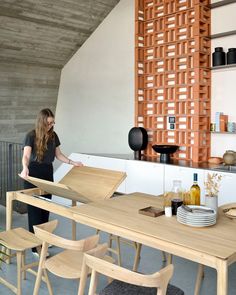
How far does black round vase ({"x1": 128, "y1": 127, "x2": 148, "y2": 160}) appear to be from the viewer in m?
5.70

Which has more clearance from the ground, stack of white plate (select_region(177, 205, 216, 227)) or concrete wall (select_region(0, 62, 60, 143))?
concrete wall (select_region(0, 62, 60, 143))

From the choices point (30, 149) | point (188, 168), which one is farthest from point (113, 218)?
point (188, 168)

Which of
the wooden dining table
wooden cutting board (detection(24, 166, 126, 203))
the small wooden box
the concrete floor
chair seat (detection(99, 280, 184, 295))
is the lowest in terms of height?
the concrete floor

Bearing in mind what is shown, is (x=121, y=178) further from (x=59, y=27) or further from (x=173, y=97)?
(x=59, y=27)

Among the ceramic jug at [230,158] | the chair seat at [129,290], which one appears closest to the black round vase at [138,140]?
the ceramic jug at [230,158]

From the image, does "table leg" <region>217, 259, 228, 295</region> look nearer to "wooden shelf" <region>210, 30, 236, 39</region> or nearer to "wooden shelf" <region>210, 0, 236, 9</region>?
"wooden shelf" <region>210, 30, 236, 39</region>

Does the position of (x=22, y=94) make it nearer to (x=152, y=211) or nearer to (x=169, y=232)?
(x=152, y=211)

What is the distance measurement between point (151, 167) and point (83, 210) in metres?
2.64

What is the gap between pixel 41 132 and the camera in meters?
Answer: 3.85

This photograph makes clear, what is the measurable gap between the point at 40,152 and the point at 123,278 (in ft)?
7.55

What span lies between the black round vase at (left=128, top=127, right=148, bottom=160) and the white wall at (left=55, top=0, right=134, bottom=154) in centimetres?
98

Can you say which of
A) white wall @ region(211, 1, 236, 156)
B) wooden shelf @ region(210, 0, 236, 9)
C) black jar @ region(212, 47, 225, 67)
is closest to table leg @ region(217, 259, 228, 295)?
white wall @ region(211, 1, 236, 156)

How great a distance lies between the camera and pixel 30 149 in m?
3.83

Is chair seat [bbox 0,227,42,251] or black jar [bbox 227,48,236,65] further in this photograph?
black jar [bbox 227,48,236,65]
